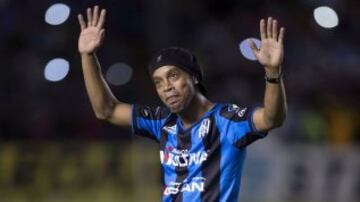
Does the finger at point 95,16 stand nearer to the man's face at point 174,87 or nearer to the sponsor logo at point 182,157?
the man's face at point 174,87

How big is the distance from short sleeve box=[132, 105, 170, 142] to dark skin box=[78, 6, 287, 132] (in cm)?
6

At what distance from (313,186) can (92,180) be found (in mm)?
2749

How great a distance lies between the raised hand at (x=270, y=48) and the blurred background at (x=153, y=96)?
6.01m

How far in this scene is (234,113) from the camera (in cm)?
586

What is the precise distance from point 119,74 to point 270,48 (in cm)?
813

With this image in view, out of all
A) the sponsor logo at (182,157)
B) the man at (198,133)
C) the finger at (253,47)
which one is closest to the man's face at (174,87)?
the man at (198,133)

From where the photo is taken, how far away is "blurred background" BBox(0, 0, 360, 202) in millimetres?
12414

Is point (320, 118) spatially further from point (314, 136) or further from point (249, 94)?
point (249, 94)

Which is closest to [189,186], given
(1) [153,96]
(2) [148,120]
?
(2) [148,120]

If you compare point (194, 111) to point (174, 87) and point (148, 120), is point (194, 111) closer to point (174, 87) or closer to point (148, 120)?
point (174, 87)

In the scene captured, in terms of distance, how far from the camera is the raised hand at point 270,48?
18.1ft

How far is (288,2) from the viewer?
1398 centimetres

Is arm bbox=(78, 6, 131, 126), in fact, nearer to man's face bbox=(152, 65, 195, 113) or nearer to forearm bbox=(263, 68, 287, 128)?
man's face bbox=(152, 65, 195, 113)

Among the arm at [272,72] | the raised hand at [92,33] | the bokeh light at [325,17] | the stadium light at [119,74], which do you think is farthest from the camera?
the stadium light at [119,74]
